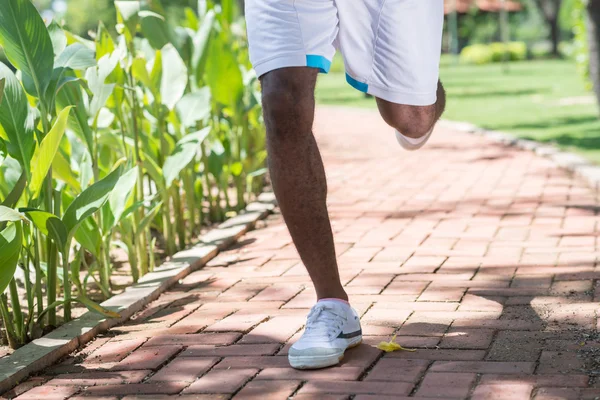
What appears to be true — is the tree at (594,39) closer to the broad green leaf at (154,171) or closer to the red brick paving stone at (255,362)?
the broad green leaf at (154,171)

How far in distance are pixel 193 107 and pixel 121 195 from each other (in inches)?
45.3

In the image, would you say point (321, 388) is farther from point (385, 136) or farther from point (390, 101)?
point (385, 136)

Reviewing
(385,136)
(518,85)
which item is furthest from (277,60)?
(518,85)

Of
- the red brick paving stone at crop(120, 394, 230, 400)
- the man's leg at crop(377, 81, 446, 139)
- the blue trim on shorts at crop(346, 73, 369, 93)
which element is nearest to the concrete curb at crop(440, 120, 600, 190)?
the man's leg at crop(377, 81, 446, 139)

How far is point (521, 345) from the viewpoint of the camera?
8.96ft

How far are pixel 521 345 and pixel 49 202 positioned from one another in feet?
5.12

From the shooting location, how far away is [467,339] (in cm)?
282

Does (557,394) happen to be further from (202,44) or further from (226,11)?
(226,11)

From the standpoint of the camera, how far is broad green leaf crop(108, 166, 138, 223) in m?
3.40

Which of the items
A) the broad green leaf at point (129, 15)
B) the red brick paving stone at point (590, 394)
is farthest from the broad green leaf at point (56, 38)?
the red brick paving stone at point (590, 394)

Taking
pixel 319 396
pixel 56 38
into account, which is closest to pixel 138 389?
pixel 319 396

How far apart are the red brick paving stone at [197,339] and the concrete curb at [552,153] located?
3393 millimetres

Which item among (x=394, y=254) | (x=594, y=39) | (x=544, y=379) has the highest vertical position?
(x=594, y=39)

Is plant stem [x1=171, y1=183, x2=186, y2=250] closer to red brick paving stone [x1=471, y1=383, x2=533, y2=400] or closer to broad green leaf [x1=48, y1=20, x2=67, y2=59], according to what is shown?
broad green leaf [x1=48, y1=20, x2=67, y2=59]
